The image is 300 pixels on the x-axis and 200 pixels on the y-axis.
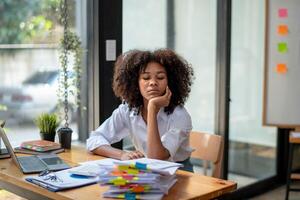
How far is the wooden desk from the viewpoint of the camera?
172cm

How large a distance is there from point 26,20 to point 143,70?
2.74 ft

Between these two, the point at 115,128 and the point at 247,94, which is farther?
the point at 247,94

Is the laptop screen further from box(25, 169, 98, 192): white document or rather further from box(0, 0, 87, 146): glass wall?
box(0, 0, 87, 146): glass wall

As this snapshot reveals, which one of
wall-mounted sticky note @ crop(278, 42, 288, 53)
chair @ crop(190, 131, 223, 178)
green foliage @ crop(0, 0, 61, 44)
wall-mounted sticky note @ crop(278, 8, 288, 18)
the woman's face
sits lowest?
chair @ crop(190, 131, 223, 178)

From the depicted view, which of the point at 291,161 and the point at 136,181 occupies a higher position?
the point at 136,181

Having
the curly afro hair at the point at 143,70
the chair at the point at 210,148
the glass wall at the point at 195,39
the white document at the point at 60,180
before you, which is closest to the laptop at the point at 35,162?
the white document at the point at 60,180

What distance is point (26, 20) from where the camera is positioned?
2.75m

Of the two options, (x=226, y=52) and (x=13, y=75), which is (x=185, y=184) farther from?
(x=226, y=52)

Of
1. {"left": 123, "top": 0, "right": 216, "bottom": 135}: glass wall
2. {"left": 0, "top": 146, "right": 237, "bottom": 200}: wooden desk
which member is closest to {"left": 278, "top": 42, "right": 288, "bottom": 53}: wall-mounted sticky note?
{"left": 123, "top": 0, "right": 216, "bottom": 135}: glass wall

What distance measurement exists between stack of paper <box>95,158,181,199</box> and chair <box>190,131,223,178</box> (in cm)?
99

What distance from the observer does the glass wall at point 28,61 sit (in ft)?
8.86

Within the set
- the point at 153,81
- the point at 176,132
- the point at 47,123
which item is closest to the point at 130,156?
the point at 176,132

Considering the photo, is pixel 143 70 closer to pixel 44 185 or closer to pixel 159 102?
pixel 159 102

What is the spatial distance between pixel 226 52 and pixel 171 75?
1406 millimetres
